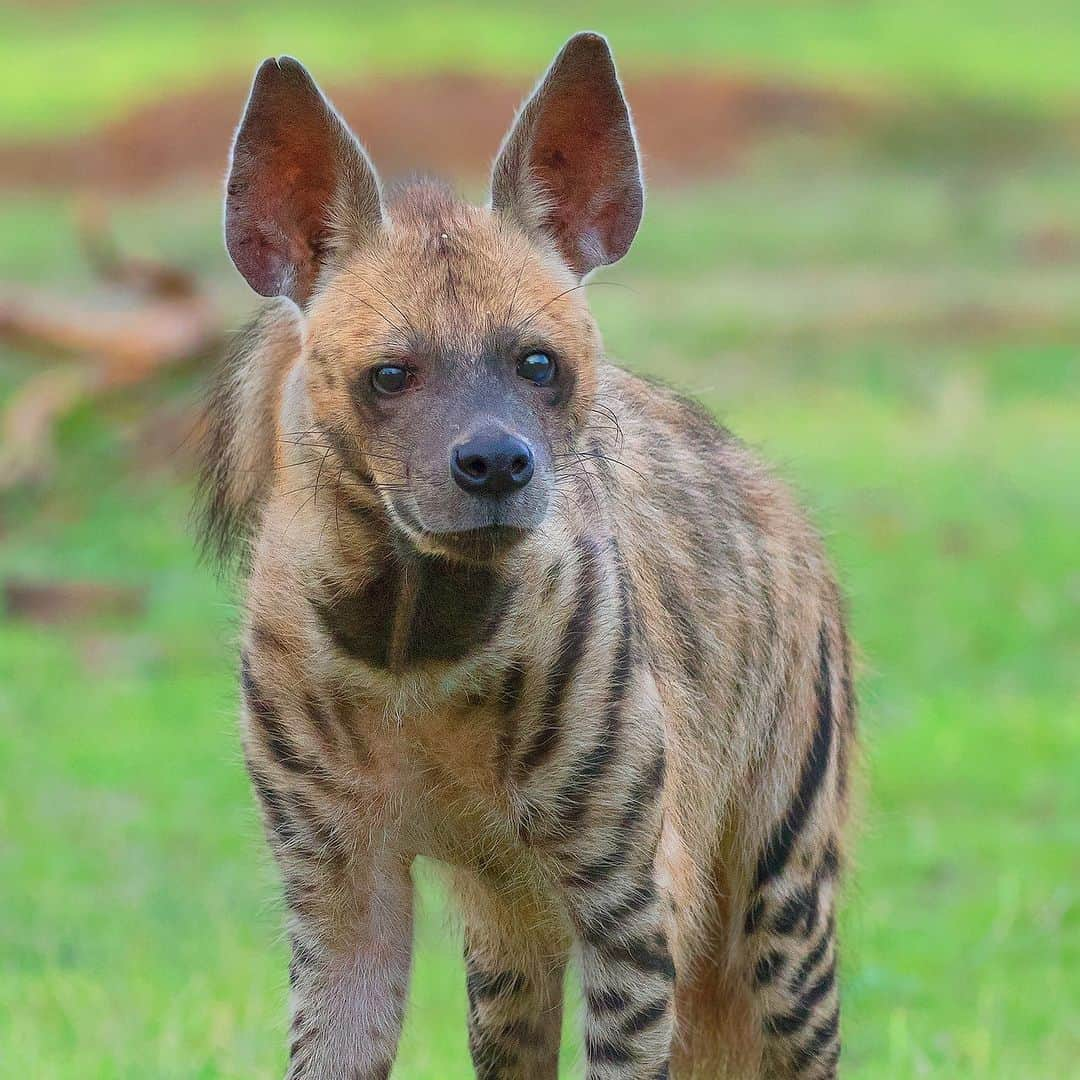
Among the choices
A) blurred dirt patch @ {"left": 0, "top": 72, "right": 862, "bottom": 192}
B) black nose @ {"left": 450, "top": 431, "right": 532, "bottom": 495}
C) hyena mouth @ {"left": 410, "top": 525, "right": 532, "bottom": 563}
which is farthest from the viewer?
blurred dirt patch @ {"left": 0, "top": 72, "right": 862, "bottom": 192}

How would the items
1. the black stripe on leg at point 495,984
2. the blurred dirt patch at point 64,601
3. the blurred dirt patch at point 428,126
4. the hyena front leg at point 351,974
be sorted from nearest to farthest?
the hyena front leg at point 351,974, the black stripe on leg at point 495,984, the blurred dirt patch at point 64,601, the blurred dirt patch at point 428,126

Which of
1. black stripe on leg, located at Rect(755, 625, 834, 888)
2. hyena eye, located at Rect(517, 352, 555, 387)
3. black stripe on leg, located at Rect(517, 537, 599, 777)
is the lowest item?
black stripe on leg, located at Rect(755, 625, 834, 888)

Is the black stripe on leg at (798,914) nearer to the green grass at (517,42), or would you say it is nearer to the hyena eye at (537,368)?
the hyena eye at (537,368)

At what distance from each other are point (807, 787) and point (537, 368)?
1.44 meters

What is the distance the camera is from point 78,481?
12.0 m

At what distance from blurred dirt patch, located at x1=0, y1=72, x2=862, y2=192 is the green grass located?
47 cm

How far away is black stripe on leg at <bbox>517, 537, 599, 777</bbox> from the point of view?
383 centimetres

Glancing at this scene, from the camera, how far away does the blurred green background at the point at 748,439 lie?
241 inches

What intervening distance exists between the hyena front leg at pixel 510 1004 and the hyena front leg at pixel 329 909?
11.3 inches

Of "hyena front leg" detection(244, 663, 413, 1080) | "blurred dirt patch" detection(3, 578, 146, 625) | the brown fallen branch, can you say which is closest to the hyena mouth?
"hyena front leg" detection(244, 663, 413, 1080)

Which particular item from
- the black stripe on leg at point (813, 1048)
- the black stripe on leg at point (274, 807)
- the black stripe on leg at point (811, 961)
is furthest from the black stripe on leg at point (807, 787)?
the black stripe on leg at point (274, 807)

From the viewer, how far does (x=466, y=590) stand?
3.77 meters

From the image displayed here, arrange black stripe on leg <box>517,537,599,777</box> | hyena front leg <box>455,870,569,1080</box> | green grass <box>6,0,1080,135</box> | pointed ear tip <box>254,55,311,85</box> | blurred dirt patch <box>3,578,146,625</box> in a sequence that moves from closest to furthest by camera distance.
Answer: pointed ear tip <box>254,55,311,85</box>
black stripe on leg <box>517,537,599,777</box>
hyena front leg <box>455,870,569,1080</box>
blurred dirt patch <box>3,578,146,625</box>
green grass <box>6,0,1080,135</box>

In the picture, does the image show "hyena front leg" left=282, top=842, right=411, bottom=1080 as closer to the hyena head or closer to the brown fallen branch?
the hyena head
